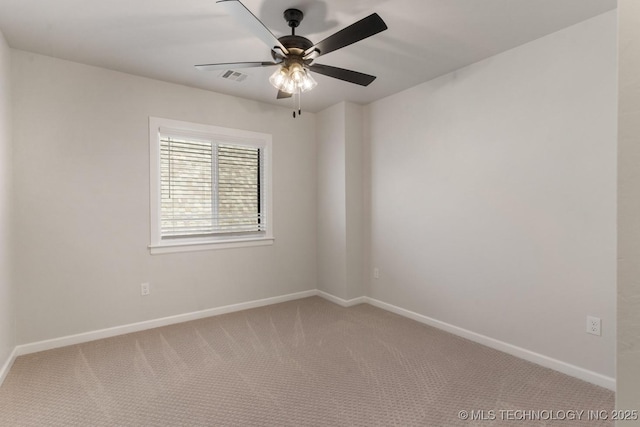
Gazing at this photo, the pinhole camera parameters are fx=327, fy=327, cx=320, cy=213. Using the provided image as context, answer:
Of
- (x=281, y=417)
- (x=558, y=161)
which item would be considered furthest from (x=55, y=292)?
(x=558, y=161)

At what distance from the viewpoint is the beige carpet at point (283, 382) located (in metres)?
1.93

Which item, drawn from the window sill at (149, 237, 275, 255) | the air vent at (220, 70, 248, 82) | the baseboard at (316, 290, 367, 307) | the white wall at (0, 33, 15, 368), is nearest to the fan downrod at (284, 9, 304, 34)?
the air vent at (220, 70, 248, 82)

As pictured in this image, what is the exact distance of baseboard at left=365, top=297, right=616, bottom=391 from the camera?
2.23 m

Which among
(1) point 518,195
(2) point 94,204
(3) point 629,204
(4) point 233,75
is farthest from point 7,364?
(1) point 518,195

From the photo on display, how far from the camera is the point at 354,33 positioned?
1769 millimetres

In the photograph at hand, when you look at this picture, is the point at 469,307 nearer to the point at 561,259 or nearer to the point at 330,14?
the point at 561,259

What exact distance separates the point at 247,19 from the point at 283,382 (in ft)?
7.44

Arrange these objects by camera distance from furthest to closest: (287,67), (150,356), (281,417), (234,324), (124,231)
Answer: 1. (234,324)
2. (124,231)
3. (150,356)
4. (287,67)
5. (281,417)

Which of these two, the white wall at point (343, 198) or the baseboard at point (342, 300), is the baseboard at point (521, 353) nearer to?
the baseboard at point (342, 300)

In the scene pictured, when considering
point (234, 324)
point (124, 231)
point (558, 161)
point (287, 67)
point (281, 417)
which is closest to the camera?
point (281, 417)

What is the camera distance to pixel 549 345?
8.12ft

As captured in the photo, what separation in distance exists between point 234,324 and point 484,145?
116 inches

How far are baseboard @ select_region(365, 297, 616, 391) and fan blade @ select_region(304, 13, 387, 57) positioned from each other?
2.62 meters

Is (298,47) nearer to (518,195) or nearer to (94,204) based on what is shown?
(518,195)
